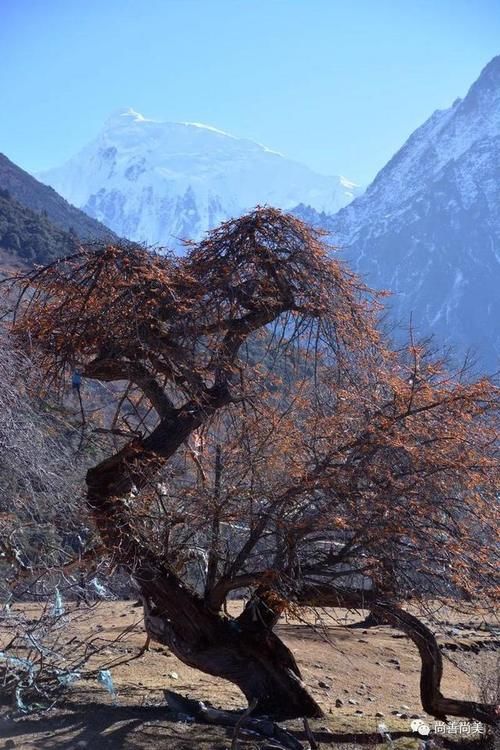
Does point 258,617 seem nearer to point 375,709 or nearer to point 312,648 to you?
point 375,709

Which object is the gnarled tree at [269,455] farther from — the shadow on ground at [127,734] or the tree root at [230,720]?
the shadow on ground at [127,734]

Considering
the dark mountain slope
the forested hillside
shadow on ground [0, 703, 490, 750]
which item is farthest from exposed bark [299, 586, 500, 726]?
the dark mountain slope

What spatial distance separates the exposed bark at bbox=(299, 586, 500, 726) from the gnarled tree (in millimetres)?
19

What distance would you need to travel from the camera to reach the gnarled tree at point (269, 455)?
6496mm

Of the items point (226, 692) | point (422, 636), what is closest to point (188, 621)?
point (226, 692)

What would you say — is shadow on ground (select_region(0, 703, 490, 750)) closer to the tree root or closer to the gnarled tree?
the tree root

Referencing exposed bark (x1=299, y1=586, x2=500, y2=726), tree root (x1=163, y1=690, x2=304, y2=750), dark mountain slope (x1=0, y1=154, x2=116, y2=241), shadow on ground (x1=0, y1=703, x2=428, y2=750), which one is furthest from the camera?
dark mountain slope (x1=0, y1=154, x2=116, y2=241)

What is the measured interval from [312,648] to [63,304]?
24.7 feet

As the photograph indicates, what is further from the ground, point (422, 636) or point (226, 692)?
point (422, 636)

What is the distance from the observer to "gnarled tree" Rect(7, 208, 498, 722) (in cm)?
650

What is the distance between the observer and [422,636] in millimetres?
7148

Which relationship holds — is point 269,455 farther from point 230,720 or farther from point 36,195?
point 36,195

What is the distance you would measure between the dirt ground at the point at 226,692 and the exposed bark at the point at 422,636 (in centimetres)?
19

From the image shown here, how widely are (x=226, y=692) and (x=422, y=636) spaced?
2.74 meters
